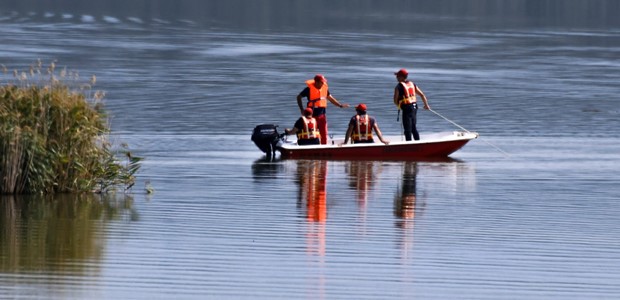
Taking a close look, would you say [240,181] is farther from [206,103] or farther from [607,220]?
[206,103]

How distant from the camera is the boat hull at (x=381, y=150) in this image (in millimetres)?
28062

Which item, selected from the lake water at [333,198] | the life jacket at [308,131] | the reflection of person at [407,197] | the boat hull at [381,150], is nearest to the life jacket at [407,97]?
the boat hull at [381,150]

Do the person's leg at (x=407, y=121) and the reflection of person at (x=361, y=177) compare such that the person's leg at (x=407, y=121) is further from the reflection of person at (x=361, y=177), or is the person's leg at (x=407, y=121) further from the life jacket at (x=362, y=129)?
the reflection of person at (x=361, y=177)

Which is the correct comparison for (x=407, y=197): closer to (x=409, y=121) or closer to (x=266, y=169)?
(x=266, y=169)

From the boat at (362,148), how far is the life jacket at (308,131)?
21cm

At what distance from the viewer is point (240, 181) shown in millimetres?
24688

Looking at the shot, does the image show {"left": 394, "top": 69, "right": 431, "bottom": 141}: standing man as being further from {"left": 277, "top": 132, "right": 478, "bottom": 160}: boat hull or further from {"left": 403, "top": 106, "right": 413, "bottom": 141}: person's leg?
{"left": 277, "top": 132, "right": 478, "bottom": 160}: boat hull

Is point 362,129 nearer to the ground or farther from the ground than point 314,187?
farther from the ground

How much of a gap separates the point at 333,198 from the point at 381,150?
19.3ft

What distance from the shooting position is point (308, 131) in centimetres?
2838

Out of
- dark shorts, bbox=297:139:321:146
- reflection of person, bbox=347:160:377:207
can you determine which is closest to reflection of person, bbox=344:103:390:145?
dark shorts, bbox=297:139:321:146

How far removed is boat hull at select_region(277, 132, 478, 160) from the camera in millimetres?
28062

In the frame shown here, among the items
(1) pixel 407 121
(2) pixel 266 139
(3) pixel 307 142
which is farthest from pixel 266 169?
(1) pixel 407 121

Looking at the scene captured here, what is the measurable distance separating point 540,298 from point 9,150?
796cm
